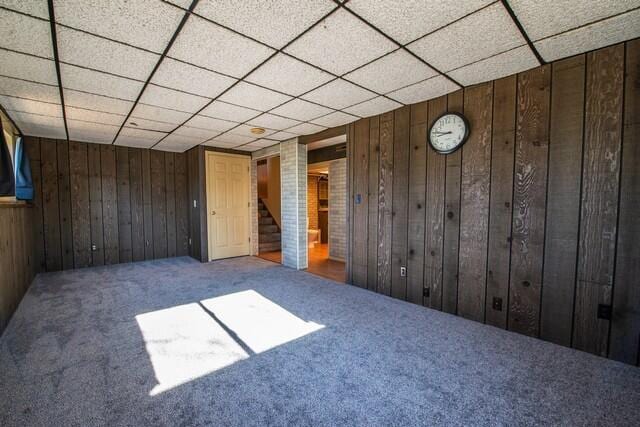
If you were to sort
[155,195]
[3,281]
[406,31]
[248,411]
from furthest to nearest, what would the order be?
[155,195] → [3,281] → [406,31] → [248,411]

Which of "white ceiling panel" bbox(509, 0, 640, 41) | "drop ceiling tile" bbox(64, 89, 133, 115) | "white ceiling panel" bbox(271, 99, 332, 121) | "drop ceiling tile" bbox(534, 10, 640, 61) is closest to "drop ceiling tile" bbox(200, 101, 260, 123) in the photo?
"white ceiling panel" bbox(271, 99, 332, 121)

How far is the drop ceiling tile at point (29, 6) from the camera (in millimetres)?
1541

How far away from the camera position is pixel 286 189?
5.11 m

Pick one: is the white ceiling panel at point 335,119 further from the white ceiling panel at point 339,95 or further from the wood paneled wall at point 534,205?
the wood paneled wall at point 534,205

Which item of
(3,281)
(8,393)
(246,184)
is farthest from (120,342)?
(246,184)

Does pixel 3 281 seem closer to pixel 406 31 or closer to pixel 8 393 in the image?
pixel 8 393

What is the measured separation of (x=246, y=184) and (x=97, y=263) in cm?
318

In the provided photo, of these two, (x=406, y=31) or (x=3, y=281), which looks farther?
(x=3, y=281)

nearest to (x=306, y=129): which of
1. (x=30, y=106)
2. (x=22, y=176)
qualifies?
(x=30, y=106)

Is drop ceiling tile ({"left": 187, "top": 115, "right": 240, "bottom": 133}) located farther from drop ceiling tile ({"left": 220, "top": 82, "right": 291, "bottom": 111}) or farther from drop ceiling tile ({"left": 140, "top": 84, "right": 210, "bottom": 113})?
drop ceiling tile ({"left": 220, "top": 82, "right": 291, "bottom": 111})

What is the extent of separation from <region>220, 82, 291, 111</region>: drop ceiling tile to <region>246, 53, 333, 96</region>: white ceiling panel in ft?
0.45

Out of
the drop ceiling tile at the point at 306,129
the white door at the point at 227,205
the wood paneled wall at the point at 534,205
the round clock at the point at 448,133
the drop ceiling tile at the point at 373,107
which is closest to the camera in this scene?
the wood paneled wall at the point at 534,205

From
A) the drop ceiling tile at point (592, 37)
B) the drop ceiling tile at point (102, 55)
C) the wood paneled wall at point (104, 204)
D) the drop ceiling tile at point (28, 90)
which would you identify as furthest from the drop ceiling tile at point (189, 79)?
the wood paneled wall at point (104, 204)

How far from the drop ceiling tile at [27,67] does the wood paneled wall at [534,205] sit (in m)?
3.32
